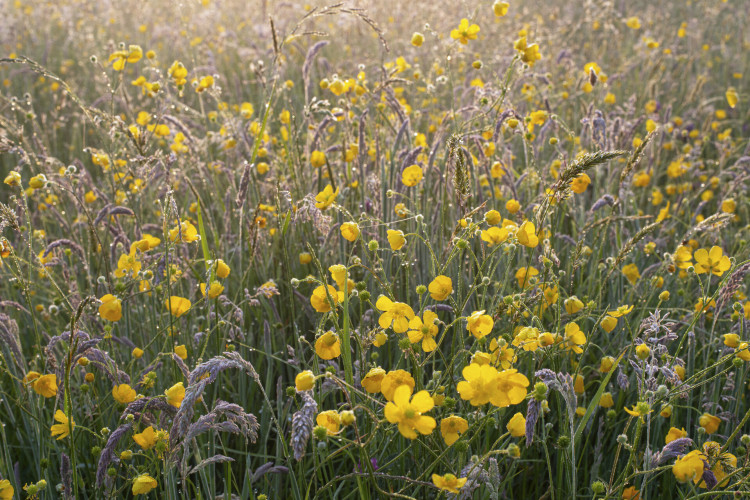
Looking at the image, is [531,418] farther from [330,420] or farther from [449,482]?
[330,420]

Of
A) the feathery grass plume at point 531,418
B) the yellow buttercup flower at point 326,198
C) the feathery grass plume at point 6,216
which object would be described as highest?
the feathery grass plume at point 6,216

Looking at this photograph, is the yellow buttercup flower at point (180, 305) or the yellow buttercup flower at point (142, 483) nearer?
the yellow buttercup flower at point (142, 483)

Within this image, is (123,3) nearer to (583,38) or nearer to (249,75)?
(249,75)

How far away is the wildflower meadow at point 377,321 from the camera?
1.17m

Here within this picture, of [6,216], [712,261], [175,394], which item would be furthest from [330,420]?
[712,261]

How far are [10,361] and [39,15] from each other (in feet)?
20.7

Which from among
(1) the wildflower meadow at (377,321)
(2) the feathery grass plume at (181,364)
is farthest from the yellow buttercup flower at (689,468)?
(2) the feathery grass plume at (181,364)

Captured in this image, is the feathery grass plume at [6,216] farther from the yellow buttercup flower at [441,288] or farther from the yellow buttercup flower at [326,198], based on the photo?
the yellow buttercup flower at [441,288]

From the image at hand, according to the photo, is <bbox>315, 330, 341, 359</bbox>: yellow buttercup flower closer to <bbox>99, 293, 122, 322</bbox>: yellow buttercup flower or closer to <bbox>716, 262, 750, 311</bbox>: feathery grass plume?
<bbox>99, 293, 122, 322</bbox>: yellow buttercup flower

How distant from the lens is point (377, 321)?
1.73m

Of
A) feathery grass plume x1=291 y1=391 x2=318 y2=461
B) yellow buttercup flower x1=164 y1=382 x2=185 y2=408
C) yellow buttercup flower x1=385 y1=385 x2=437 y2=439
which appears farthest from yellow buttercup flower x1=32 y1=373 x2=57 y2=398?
yellow buttercup flower x1=385 y1=385 x2=437 y2=439

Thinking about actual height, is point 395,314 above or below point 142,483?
above

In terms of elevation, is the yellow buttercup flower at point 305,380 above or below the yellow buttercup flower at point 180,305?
above

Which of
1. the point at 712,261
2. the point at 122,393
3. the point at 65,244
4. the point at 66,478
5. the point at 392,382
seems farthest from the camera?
the point at 65,244
